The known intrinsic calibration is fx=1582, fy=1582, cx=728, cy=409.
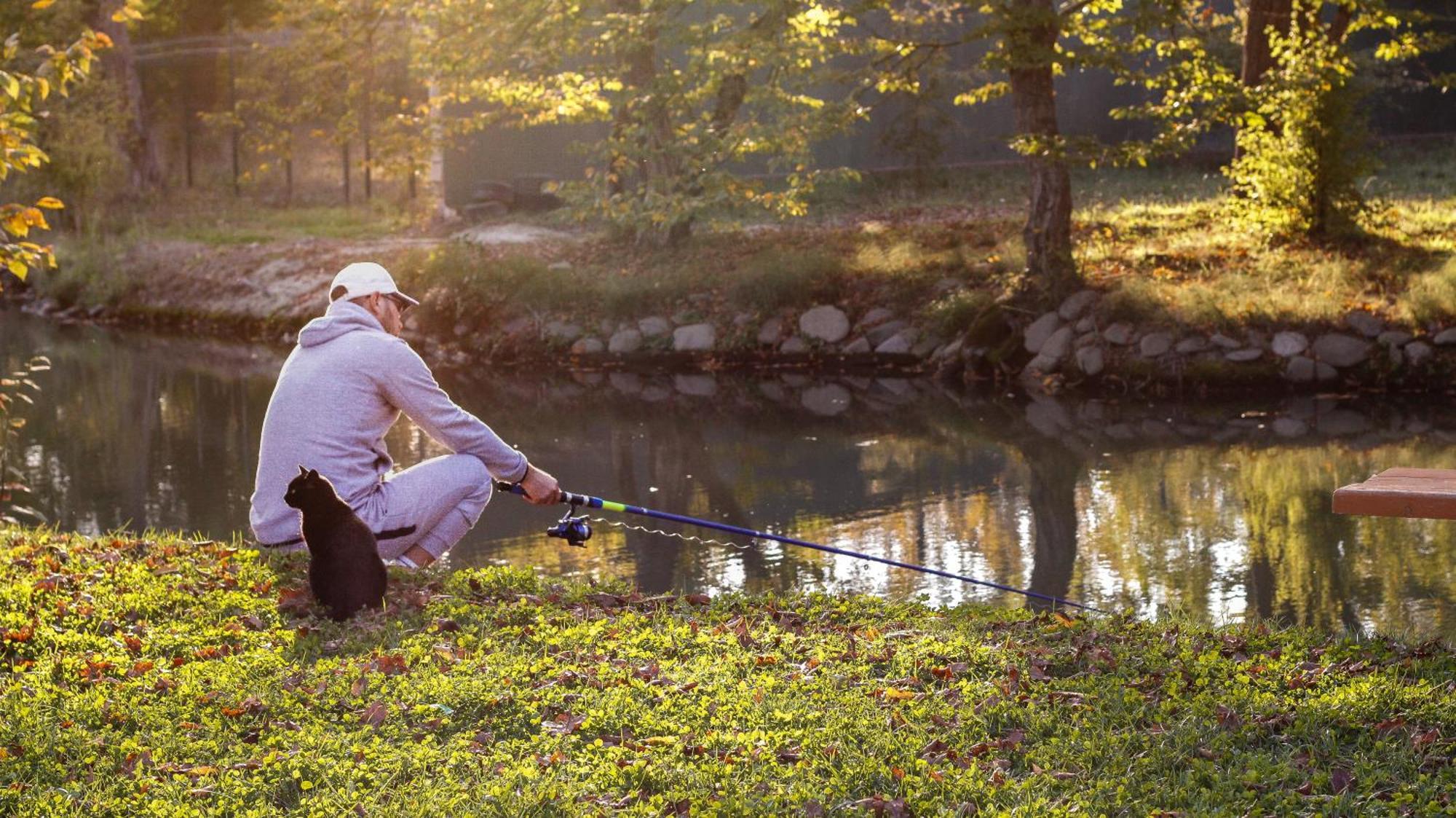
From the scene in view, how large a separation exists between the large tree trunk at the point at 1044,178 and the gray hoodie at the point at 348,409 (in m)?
9.77

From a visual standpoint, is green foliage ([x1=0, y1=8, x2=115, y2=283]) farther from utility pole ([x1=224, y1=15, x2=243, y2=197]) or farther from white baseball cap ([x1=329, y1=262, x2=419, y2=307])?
utility pole ([x1=224, y1=15, x2=243, y2=197])

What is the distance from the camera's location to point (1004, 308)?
632 inches

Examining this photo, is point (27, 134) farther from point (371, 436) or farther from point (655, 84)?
point (655, 84)

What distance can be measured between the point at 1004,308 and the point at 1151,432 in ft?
11.4

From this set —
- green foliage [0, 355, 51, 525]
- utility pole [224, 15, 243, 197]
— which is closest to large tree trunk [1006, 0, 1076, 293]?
green foliage [0, 355, 51, 525]

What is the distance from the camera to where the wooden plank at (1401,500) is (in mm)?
4949

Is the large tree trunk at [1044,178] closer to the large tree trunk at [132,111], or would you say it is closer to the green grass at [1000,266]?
the green grass at [1000,266]

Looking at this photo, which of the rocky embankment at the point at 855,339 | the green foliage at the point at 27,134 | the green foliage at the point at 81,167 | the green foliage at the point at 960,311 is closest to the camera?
the green foliage at the point at 27,134

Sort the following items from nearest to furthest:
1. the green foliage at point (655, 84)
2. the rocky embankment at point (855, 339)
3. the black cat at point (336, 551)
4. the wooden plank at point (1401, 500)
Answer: the wooden plank at point (1401, 500) < the black cat at point (336, 551) < the rocky embankment at point (855, 339) < the green foliage at point (655, 84)

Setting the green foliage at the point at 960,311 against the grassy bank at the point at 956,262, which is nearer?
the grassy bank at the point at 956,262

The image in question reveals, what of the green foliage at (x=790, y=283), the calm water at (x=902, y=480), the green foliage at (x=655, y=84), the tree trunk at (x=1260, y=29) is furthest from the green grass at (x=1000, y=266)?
the tree trunk at (x=1260, y=29)

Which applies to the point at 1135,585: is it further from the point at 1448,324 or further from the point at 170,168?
the point at 170,168

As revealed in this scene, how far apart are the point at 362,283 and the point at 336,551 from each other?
1.17 m

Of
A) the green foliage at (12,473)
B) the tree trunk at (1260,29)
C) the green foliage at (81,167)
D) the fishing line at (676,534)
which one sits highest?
the tree trunk at (1260,29)
